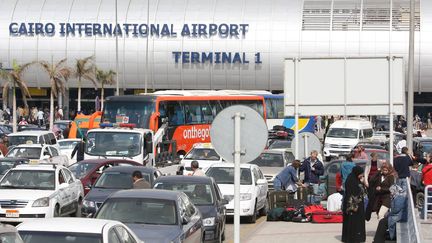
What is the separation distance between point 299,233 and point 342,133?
122 ft

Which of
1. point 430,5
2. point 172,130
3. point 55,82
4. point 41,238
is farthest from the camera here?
point 430,5

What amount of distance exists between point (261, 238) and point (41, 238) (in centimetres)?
1034

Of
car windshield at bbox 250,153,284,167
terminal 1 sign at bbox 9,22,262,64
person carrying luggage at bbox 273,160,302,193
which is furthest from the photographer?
terminal 1 sign at bbox 9,22,262,64

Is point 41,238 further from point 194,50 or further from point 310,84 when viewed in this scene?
point 194,50

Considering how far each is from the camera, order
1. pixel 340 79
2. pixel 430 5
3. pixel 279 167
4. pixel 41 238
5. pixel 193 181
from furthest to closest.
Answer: pixel 430 5, pixel 279 167, pixel 340 79, pixel 193 181, pixel 41 238

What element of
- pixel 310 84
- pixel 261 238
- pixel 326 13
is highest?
pixel 326 13

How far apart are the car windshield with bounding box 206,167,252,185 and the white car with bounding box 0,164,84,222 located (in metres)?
3.30

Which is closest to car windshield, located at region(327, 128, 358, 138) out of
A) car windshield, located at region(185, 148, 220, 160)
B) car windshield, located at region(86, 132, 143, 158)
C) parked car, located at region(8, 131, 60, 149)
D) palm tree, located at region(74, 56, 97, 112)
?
parked car, located at region(8, 131, 60, 149)

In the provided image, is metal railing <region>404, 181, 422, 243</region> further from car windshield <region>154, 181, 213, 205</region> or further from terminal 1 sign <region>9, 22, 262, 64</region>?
terminal 1 sign <region>9, 22, 262, 64</region>

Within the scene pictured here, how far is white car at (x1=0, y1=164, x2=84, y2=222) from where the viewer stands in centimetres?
2298

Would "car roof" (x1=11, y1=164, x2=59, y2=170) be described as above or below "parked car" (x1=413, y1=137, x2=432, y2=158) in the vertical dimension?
above

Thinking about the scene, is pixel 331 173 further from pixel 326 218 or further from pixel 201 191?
pixel 201 191

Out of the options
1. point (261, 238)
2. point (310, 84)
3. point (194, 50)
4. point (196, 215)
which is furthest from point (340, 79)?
point (194, 50)

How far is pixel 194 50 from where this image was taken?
311 feet
